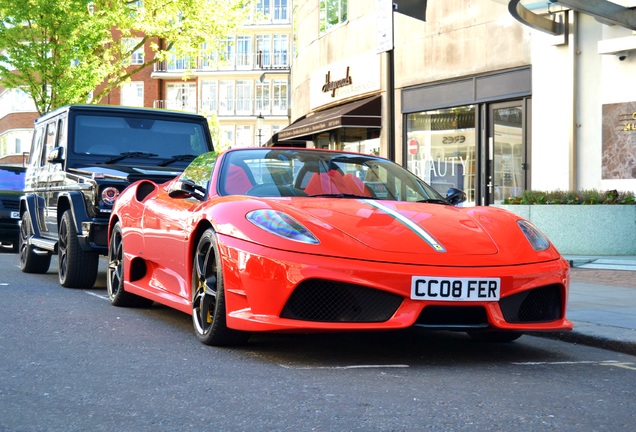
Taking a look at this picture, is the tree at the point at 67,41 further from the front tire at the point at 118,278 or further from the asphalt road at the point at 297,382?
the asphalt road at the point at 297,382

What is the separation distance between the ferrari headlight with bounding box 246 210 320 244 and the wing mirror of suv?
539 centimetres

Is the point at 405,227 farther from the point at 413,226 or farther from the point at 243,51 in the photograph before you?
the point at 243,51

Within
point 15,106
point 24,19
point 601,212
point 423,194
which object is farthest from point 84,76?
point 15,106

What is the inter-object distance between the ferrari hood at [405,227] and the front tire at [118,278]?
2.61 metres

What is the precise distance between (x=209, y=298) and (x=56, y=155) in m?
5.07

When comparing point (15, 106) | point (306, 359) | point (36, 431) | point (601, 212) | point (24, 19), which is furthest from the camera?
point (15, 106)

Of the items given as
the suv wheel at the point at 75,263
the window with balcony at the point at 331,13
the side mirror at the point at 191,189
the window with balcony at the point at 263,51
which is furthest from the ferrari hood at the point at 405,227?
the window with balcony at the point at 263,51

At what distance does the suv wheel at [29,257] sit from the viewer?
12.1 meters

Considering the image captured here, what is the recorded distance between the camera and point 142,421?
411 centimetres

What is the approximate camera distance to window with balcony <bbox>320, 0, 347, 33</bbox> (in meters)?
27.1

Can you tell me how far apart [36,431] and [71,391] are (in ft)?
2.65

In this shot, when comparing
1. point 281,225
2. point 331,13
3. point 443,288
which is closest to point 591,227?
point 443,288

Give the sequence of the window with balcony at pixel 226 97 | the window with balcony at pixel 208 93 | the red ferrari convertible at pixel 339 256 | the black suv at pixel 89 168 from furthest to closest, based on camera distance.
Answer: the window with balcony at pixel 208 93
the window with balcony at pixel 226 97
the black suv at pixel 89 168
the red ferrari convertible at pixel 339 256

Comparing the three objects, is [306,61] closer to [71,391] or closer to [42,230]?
[42,230]
